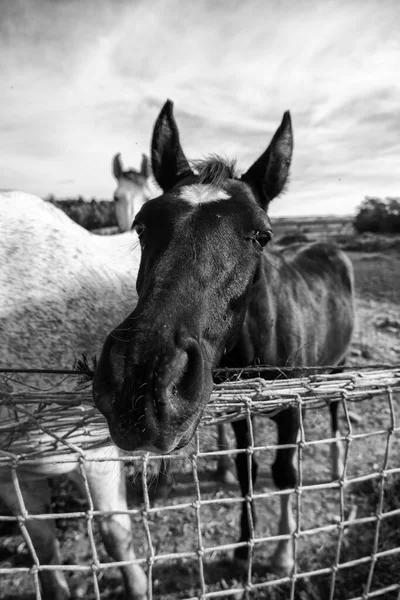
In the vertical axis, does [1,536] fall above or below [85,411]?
below

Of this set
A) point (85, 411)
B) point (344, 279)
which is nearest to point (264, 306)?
point (85, 411)

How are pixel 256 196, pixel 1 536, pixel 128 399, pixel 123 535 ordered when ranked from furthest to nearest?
pixel 1 536 < pixel 123 535 < pixel 256 196 < pixel 128 399

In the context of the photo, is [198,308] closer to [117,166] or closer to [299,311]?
[299,311]

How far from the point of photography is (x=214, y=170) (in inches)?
80.0

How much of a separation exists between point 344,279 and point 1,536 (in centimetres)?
411

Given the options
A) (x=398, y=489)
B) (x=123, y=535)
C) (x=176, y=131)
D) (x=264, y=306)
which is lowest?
(x=398, y=489)

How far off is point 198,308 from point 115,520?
1.56 meters

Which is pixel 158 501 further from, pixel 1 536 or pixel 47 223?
pixel 47 223

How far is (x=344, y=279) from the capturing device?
4422 millimetres

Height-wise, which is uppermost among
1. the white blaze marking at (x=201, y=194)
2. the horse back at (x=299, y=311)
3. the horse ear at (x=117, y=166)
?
the horse ear at (x=117, y=166)

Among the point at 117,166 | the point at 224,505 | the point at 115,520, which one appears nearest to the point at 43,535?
the point at 115,520

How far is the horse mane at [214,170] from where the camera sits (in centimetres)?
196

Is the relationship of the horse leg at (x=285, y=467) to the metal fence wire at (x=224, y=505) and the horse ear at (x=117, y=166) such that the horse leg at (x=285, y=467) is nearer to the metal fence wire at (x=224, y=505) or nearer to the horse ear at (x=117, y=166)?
the metal fence wire at (x=224, y=505)

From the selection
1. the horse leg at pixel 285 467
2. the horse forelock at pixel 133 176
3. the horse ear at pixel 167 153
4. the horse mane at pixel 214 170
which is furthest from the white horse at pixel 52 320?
the horse forelock at pixel 133 176
